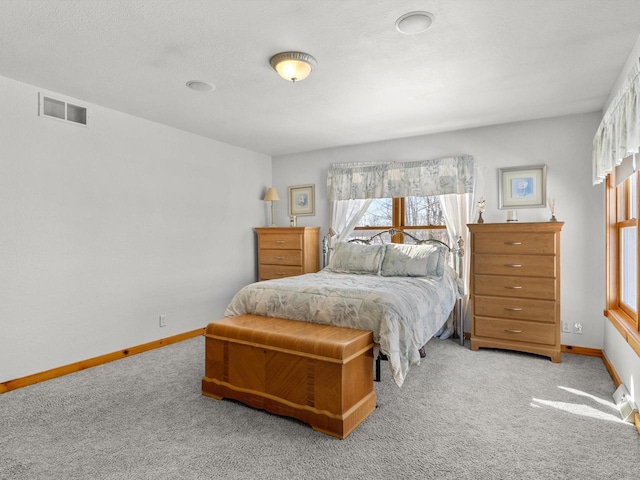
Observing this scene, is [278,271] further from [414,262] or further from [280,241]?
[414,262]

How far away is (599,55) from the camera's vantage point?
2621 mm

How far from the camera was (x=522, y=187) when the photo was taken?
13.5 ft

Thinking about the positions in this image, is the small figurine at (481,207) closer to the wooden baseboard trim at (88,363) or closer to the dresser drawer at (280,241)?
the dresser drawer at (280,241)

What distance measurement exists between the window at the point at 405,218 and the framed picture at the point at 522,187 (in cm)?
73

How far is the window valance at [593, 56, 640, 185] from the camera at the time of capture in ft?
6.98

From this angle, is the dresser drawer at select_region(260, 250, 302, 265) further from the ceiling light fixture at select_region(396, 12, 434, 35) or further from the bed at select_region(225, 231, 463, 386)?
the ceiling light fixture at select_region(396, 12, 434, 35)

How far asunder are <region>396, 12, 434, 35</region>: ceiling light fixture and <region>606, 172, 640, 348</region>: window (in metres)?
1.98

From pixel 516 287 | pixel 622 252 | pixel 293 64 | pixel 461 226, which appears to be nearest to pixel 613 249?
pixel 622 252

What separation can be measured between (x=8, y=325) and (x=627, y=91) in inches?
181

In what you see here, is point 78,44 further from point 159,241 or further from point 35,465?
point 35,465

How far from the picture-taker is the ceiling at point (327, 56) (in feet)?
6.86

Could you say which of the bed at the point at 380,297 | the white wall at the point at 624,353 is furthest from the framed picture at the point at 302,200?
the white wall at the point at 624,353

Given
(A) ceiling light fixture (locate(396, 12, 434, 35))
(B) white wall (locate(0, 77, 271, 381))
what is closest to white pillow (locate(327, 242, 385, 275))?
(B) white wall (locate(0, 77, 271, 381))

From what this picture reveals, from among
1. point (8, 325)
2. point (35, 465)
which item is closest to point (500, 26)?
point (35, 465)
